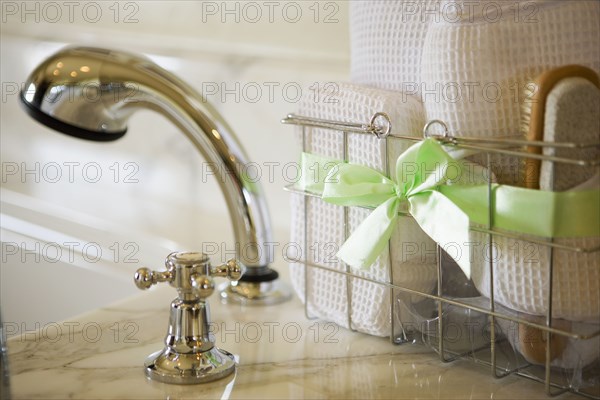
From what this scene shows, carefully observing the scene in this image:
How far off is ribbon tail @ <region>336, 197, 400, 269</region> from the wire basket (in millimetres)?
17

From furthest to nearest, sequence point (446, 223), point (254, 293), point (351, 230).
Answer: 1. point (254, 293)
2. point (351, 230)
3. point (446, 223)

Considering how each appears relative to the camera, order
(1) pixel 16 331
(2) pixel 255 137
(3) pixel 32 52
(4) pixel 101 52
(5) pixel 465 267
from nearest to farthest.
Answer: (5) pixel 465 267
(4) pixel 101 52
(2) pixel 255 137
(1) pixel 16 331
(3) pixel 32 52

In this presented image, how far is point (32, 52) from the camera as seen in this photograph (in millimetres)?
1482

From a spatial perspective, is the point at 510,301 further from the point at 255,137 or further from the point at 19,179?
the point at 19,179

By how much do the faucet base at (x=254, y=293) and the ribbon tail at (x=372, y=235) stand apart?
0.66ft

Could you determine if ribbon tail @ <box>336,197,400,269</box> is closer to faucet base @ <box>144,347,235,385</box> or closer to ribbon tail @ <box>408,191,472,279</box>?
ribbon tail @ <box>408,191,472,279</box>

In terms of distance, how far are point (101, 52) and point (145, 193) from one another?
59 cm

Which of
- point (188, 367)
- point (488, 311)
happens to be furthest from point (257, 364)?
point (488, 311)

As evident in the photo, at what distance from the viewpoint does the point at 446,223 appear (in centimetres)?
53

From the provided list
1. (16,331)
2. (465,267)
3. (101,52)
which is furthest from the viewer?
(16,331)

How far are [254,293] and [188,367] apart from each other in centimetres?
19

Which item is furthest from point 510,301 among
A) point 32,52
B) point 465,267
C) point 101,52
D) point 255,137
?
point 32,52

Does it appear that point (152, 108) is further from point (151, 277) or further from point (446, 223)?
point (446, 223)

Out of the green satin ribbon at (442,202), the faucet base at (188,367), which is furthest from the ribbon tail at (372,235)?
the faucet base at (188,367)
